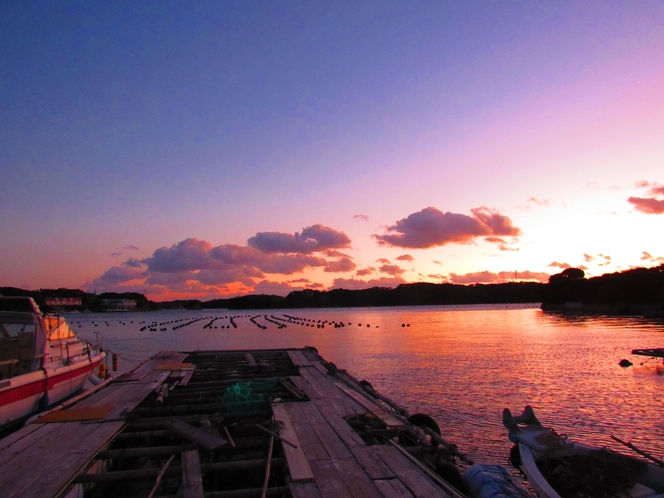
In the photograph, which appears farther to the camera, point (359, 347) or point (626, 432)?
point (359, 347)

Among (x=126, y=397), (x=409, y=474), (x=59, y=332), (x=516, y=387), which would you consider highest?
(x=59, y=332)

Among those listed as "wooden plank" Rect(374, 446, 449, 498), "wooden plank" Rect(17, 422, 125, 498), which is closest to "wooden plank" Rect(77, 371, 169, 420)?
"wooden plank" Rect(17, 422, 125, 498)

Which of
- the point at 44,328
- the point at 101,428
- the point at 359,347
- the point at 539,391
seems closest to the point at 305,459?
the point at 101,428

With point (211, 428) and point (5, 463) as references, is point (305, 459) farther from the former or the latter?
point (5, 463)

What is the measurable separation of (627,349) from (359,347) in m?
22.3

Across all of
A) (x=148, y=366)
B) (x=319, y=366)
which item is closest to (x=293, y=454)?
(x=319, y=366)

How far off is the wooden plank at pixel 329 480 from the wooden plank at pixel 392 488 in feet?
1.49

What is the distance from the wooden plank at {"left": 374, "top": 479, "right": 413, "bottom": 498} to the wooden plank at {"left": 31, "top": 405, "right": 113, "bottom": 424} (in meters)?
6.67

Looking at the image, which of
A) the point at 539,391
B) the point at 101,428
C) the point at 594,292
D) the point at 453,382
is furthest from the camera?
the point at 594,292

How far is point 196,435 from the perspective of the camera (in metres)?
8.83

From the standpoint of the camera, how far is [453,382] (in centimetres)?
2377

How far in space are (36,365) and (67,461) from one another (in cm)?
926

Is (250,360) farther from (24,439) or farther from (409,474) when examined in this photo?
(409,474)

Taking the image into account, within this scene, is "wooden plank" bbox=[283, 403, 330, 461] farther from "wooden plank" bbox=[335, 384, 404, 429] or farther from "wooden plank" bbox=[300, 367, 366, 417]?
"wooden plank" bbox=[335, 384, 404, 429]
